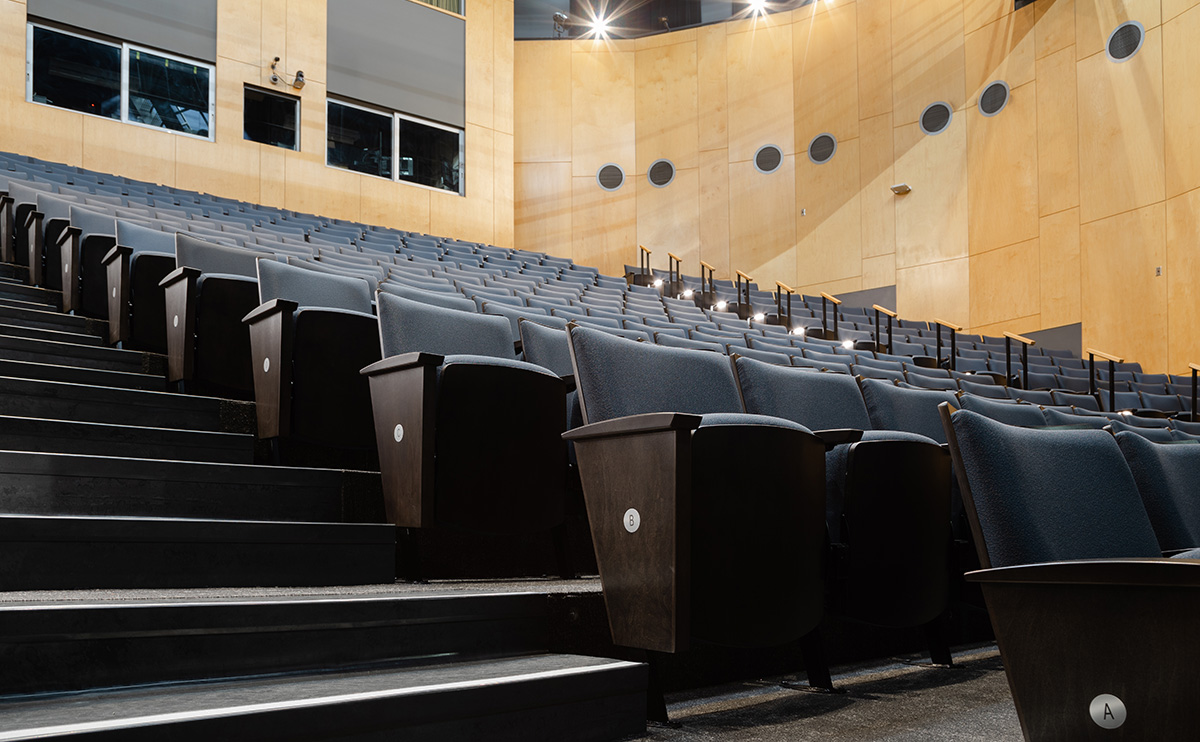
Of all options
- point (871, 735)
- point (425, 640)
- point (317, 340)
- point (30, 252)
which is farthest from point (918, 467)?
point (30, 252)

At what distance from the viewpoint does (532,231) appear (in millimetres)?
5902

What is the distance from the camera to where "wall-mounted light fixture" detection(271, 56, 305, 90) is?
459 cm

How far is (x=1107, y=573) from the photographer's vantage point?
21.1 inches

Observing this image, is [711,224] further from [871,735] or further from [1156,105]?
[871,735]

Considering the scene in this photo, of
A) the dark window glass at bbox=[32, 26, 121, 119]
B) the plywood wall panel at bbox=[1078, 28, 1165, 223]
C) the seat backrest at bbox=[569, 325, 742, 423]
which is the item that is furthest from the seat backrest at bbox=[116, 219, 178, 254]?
the plywood wall panel at bbox=[1078, 28, 1165, 223]

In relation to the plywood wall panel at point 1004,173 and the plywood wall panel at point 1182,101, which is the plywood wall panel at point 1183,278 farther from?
the plywood wall panel at point 1004,173

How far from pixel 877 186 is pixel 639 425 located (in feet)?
15.9

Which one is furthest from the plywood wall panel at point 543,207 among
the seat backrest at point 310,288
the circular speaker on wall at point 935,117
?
the seat backrest at point 310,288

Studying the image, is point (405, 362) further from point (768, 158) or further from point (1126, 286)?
point (768, 158)

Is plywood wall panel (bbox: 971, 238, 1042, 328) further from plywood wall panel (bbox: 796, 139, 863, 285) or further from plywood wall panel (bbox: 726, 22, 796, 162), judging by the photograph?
plywood wall panel (bbox: 726, 22, 796, 162)

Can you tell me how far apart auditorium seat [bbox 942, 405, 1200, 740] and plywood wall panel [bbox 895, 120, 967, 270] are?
4429 mm

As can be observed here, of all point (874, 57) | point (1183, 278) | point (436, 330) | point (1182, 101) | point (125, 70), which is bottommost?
point (436, 330)

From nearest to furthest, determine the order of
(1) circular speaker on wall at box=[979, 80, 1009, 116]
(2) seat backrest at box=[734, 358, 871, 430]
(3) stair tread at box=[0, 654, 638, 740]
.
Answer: (3) stair tread at box=[0, 654, 638, 740] → (2) seat backrest at box=[734, 358, 871, 430] → (1) circular speaker on wall at box=[979, 80, 1009, 116]

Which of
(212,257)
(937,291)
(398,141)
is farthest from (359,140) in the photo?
(212,257)
